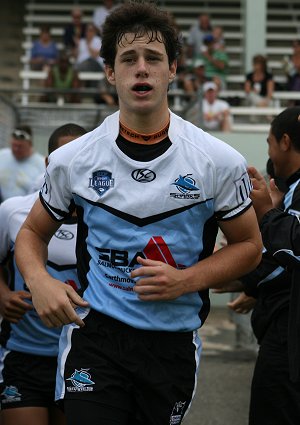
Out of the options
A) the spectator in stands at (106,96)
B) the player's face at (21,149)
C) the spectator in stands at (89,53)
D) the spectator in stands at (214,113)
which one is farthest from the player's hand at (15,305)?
the spectator in stands at (89,53)

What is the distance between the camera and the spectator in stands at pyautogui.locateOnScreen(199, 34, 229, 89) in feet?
59.6

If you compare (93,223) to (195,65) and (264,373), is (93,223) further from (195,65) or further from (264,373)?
(195,65)

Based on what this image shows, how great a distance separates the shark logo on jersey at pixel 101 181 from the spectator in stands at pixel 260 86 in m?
13.2

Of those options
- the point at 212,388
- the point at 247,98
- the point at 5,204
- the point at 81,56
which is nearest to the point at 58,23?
the point at 81,56

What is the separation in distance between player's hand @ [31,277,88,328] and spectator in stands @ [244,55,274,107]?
13.5 m

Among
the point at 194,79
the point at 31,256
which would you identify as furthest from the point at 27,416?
the point at 194,79

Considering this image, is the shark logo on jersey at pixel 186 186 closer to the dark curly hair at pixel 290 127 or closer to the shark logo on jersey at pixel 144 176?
the shark logo on jersey at pixel 144 176

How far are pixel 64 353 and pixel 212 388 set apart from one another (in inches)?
174

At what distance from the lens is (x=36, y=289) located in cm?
351

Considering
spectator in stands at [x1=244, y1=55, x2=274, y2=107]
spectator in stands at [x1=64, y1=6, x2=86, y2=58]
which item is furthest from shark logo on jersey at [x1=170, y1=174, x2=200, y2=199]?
spectator in stands at [x1=64, y1=6, x2=86, y2=58]

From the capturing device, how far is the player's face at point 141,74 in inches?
143

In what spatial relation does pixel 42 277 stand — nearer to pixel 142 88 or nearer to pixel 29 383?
pixel 142 88

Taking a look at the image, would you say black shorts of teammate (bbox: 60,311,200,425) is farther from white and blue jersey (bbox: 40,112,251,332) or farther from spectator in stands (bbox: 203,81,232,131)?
spectator in stands (bbox: 203,81,232,131)

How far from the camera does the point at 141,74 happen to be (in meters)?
3.62
